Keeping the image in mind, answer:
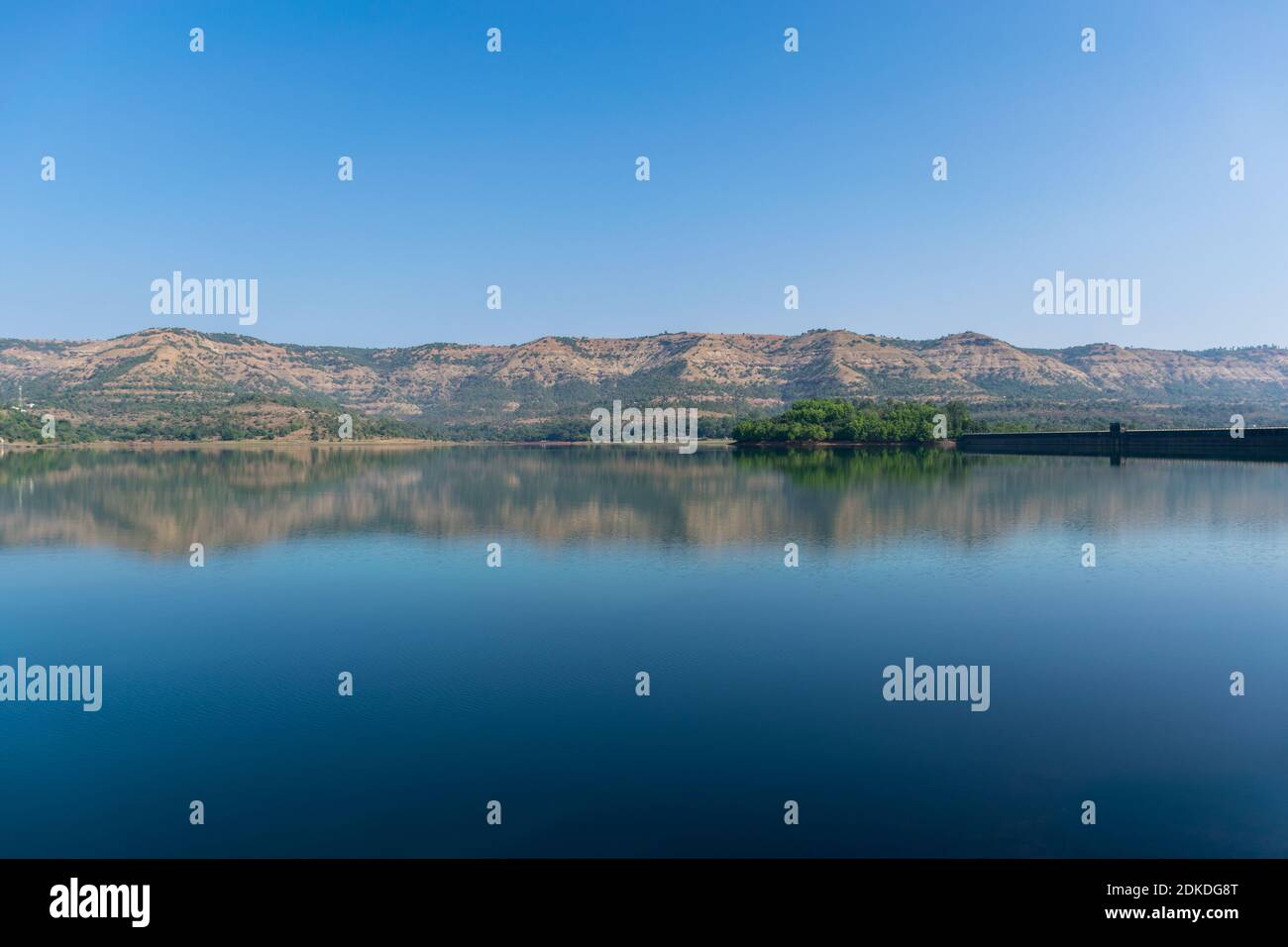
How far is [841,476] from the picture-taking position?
71.2 m

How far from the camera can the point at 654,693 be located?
16.8 metres

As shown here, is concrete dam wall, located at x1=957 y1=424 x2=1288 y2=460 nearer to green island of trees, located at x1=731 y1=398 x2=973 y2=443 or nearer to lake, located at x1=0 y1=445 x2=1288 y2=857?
green island of trees, located at x1=731 y1=398 x2=973 y2=443

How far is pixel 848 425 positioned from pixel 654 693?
415ft

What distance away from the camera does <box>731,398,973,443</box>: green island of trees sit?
133000 mm

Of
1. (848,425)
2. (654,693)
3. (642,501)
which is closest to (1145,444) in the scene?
(848,425)

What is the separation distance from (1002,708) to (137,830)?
540 inches

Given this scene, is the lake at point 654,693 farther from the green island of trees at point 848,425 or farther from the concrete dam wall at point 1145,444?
the green island of trees at point 848,425

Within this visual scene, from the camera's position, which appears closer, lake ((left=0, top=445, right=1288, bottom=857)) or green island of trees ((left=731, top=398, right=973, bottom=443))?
lake ((left=0, top=445, right=1288, bottom=857))

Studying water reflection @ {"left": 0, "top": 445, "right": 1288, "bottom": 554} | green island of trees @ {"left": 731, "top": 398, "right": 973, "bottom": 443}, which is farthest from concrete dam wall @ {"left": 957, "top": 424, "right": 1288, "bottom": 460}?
water reflection @ {"left": 0, "top": 445, "right": 1288, "bottom": 554}

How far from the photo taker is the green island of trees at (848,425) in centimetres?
13300

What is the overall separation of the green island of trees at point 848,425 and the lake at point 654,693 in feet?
307

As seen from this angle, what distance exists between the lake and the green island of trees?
93515 millimetres

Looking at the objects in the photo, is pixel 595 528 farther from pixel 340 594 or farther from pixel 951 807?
pixel 951 807
